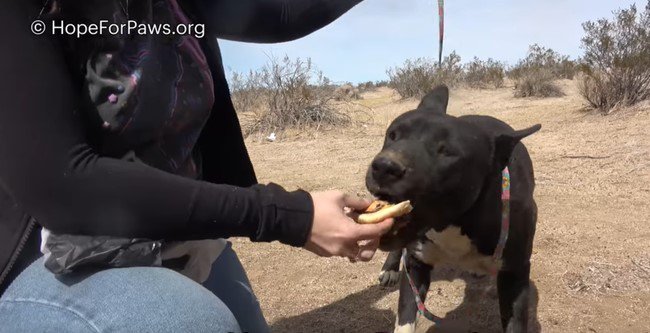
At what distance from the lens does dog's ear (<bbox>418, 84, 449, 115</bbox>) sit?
292 centimetres

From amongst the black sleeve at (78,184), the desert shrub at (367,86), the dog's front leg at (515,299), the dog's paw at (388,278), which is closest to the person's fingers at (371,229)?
the black sleeve at (78,184)

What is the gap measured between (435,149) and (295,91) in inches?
358

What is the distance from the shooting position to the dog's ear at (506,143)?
100 inches

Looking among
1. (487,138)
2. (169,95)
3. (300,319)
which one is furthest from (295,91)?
(169,95)

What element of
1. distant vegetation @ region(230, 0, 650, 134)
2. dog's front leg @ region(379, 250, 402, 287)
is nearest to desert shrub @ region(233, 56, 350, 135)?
distant vegetation @ region(230, 0, 650, 134)

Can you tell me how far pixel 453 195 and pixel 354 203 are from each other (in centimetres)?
80

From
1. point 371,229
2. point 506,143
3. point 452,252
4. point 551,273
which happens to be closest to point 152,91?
point 371,229

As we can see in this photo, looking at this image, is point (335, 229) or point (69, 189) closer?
point (69, 189)

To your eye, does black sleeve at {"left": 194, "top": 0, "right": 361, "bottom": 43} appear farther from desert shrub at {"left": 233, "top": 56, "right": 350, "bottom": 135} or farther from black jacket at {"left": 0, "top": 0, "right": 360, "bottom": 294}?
desert shrub at {"left": 233, "top": 56, "right": 350, "bottom": 135}

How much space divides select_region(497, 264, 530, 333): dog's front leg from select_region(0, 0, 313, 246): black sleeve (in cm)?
165

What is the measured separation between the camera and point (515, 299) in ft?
9.41

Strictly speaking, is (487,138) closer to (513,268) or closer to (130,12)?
(513,268)

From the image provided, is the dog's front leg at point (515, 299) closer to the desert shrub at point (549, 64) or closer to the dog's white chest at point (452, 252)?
the dog's white chest at point (452, 252)

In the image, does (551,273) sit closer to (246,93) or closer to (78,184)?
(78,184)
